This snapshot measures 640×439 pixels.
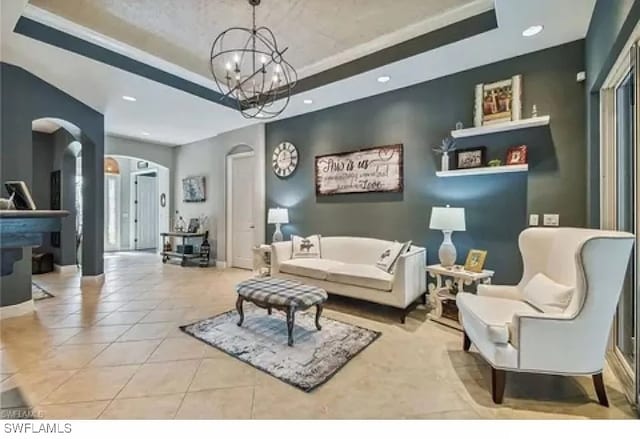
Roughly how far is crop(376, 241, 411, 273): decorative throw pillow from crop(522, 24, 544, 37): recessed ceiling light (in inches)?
92.7

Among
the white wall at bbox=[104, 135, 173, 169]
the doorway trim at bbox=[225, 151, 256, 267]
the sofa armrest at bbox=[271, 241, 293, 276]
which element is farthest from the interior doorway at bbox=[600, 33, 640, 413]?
the white wall at bbox=[104, 135, 173, 169]

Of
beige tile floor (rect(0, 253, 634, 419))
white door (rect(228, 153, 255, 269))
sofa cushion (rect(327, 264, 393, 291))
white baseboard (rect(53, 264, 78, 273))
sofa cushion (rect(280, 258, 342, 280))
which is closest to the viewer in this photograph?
beige tile floor (rect(0, 253, 634, 419))

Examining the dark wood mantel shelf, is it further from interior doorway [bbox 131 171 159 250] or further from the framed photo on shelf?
interior doorway [bbox 131 171 159 250]

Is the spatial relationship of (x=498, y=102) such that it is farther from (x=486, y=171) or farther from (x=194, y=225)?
(x=194, y=225)

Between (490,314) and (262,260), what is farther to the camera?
(262,260)

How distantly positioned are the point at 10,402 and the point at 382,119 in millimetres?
4556

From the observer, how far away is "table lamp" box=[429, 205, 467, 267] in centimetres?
345

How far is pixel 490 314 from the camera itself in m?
2.24

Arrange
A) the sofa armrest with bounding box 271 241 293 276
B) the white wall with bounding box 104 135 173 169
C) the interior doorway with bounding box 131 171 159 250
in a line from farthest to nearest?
1. the interior doorway with bounding box 131 171 159 250
2. the white wall with bounding box 104 135 173 169
3. the sofa armrest with bounding box 271 241 293 276

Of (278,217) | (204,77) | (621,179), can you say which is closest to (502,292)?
(621,179)

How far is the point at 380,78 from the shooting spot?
13.2ft

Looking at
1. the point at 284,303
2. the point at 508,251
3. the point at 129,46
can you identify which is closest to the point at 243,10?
the point at 129,46

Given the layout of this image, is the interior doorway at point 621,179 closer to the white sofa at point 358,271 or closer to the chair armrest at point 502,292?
the chair armrest at point 502,292

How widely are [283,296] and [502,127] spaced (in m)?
2.87
